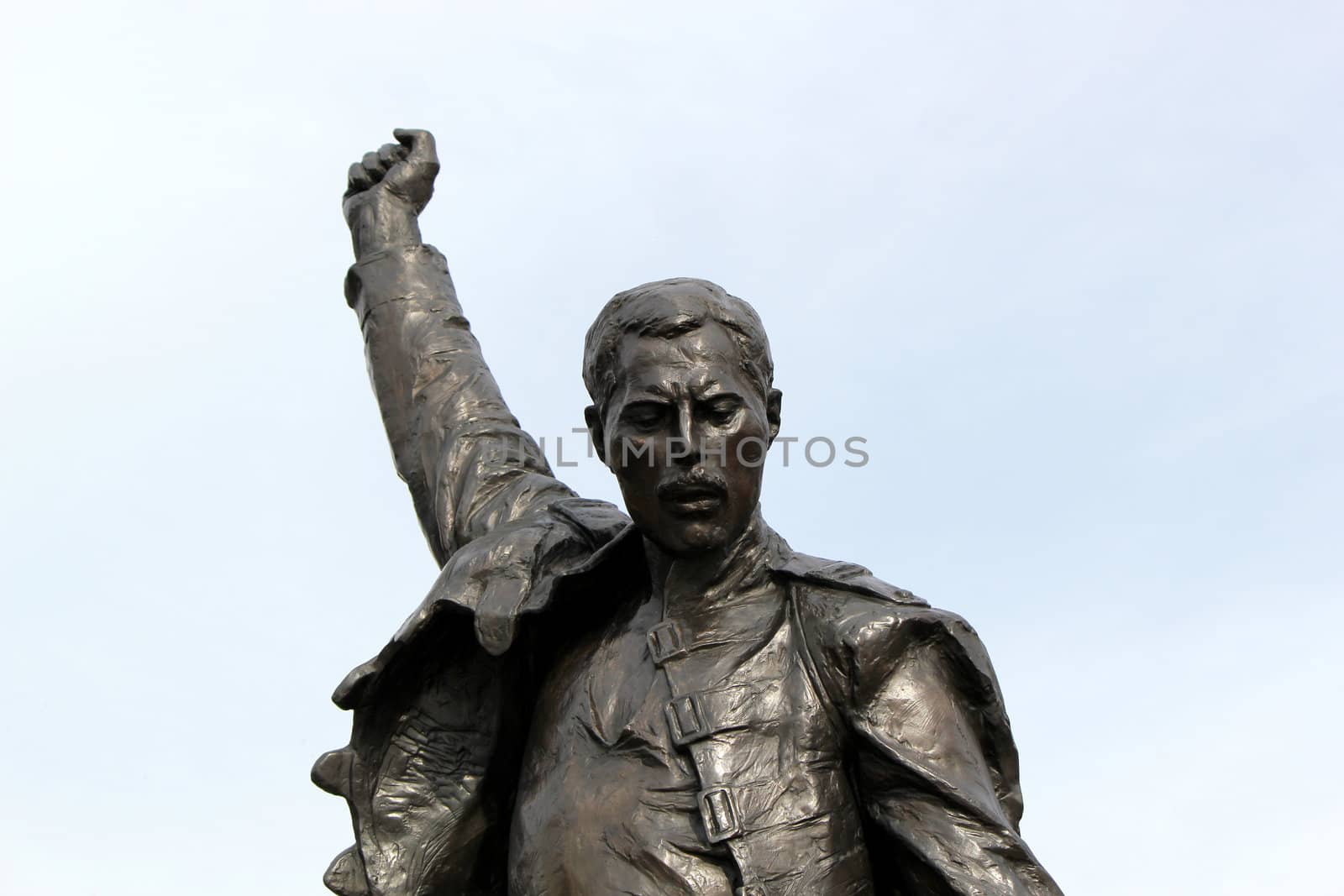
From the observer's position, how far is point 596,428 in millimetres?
5500

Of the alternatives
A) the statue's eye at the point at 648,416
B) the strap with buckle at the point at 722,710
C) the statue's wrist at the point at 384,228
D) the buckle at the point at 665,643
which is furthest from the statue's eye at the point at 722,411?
the statue's wrist at the point at 384,228

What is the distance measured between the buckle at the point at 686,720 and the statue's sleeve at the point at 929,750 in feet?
1.08

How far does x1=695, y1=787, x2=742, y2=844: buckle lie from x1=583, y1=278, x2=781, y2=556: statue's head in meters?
0.66

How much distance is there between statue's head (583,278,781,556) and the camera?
204 inches

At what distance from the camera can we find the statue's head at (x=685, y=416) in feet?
A: 17.0

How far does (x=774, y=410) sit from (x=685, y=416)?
1.31 feet

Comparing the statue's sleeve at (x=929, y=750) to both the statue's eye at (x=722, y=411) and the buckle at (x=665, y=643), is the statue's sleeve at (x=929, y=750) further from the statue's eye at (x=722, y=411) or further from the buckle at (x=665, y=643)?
the statue's eye at (x=722, y=411)

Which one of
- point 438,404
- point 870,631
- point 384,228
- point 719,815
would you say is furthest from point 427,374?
point 719,815

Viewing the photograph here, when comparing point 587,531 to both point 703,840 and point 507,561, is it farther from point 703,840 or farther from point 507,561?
point 703,840

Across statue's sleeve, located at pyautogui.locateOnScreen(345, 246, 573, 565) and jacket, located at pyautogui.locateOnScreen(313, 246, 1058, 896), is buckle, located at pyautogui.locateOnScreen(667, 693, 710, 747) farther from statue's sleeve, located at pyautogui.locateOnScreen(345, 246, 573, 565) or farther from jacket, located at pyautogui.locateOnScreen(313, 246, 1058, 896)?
statue's sleeve, located at pyautogui.locateOnScreen(345, 246, 573, 565)

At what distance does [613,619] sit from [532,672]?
0.27m

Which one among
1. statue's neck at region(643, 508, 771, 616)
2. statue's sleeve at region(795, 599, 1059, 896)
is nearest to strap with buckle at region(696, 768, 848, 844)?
statue's sleeve at region(795, 599, 1059, 896)

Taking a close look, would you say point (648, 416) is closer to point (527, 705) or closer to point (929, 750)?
point (527, 705)

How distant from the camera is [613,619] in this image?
5.59 meters
